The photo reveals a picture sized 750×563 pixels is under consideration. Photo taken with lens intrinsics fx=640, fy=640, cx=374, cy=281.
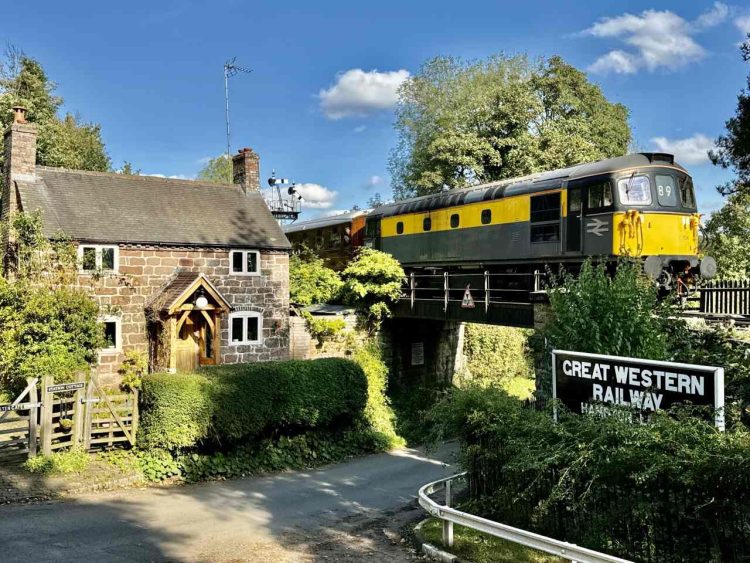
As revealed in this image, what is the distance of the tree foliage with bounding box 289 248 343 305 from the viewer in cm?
2539

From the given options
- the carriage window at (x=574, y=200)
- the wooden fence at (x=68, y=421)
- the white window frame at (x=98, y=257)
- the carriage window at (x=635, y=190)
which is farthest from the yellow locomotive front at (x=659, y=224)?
the white window frame at (x=98, y=257)

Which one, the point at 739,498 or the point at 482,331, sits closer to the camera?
the point at 739,498

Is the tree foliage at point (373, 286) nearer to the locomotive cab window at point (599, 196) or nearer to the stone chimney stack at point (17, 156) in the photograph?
the locomotive cab window at point (599, 196)

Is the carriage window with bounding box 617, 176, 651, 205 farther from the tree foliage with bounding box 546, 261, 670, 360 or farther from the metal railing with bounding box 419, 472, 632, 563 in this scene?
the metal railing with bounding box 419, 472, 632, 563

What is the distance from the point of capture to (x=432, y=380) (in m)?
25.9

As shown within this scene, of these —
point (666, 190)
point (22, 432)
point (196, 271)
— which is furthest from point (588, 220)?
point (22, 432)

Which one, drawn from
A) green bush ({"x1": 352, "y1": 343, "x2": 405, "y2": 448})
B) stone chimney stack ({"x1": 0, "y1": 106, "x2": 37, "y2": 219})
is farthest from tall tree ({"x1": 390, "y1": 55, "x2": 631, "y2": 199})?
stone chimney stack ({"x1": 0, "y1": 106, "x2": 37, "y2": 219})

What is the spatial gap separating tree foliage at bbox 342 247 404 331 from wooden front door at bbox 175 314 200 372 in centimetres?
571

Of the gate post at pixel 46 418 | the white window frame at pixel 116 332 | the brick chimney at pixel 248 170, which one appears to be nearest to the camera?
the gate post at pixel 46 418

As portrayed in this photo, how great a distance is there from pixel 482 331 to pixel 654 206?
41.0 feet

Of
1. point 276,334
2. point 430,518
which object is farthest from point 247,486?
point 276,334

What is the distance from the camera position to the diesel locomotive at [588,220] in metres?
16.1

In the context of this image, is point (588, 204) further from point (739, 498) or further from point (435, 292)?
point (739, 498)

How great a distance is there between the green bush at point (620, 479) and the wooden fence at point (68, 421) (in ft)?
31.2
